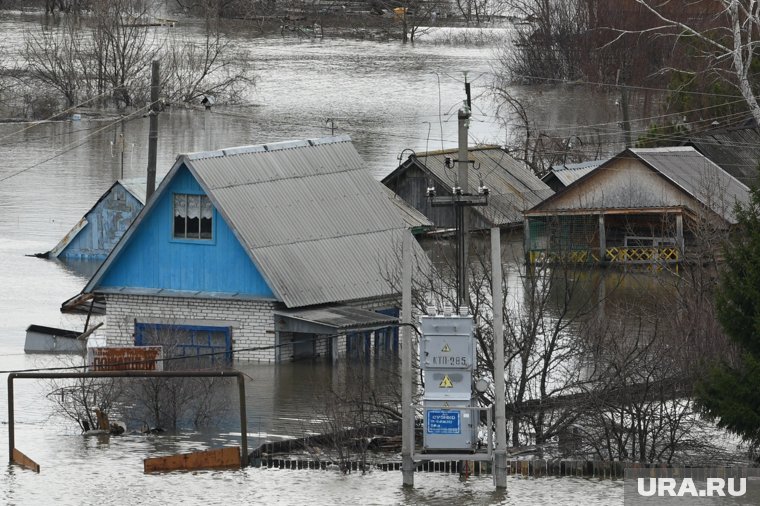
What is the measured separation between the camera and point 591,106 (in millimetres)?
72875

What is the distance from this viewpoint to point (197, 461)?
66.9 feet

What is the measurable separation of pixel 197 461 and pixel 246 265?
9450 mm

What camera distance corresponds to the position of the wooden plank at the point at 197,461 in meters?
20.4

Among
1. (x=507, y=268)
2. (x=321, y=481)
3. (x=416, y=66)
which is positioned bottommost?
(x=321, y=481)

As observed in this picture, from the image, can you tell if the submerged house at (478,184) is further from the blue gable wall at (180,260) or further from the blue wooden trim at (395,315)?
the blue gable wall at (180,260)

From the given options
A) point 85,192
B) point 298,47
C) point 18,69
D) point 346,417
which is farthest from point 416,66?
point 346,417

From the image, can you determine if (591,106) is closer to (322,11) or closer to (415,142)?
(415,142)

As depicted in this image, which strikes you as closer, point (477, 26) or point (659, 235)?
point (659, 235)

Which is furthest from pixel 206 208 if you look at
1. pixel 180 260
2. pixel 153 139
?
pixel 153 139

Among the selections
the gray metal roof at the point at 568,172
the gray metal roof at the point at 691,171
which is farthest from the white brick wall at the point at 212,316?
the gray metal roof at the point at 568,172

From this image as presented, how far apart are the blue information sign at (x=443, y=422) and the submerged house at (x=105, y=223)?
73.5 ft

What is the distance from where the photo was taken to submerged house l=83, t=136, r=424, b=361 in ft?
96.5

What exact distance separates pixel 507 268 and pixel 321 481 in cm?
2037

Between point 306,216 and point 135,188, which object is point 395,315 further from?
point 135,188
